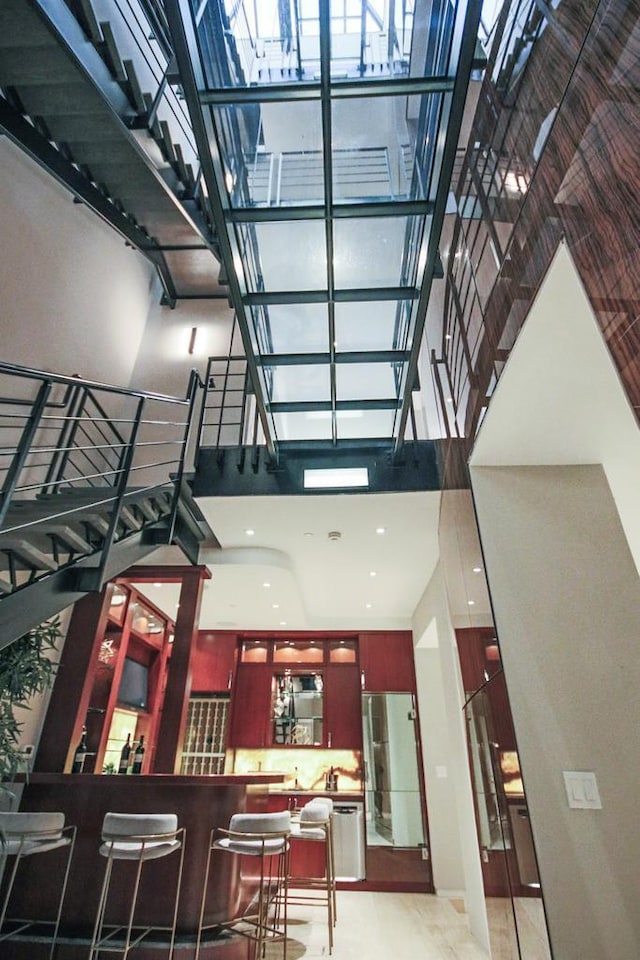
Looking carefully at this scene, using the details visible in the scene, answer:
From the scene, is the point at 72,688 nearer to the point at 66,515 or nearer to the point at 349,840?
the point at 66,515

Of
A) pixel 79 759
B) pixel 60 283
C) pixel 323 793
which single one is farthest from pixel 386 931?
pixel 60 283

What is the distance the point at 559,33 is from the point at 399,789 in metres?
7.32

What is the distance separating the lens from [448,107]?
1881 mm

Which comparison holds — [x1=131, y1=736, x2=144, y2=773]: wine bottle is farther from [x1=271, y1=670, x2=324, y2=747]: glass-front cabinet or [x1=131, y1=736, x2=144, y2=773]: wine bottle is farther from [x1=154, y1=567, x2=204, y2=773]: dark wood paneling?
[x1=271, y1=670, x2=324, y2=747]: glass-front cabinet

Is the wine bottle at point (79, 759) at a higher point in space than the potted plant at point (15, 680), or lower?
lower

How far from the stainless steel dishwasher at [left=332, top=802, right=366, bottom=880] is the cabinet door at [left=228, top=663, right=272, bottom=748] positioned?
1381 millimetres

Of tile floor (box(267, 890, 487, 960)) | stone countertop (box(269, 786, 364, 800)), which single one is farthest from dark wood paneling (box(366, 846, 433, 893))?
stone countertop (box(269, 786, 364, 800))

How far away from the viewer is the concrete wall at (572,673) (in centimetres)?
186

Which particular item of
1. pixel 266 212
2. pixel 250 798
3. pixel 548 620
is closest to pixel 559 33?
pixel 266 212

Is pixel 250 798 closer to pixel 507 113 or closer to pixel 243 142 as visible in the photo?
pixel 243 142

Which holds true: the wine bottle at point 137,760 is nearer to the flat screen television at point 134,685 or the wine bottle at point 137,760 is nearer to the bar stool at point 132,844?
the flat screen television at point 134,685

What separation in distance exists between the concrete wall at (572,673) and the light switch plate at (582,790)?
0.06 feet

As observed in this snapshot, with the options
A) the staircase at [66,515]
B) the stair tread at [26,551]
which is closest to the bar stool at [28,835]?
the staircase at [66,515]

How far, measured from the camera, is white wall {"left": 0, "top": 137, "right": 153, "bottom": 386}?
4.33 meters
